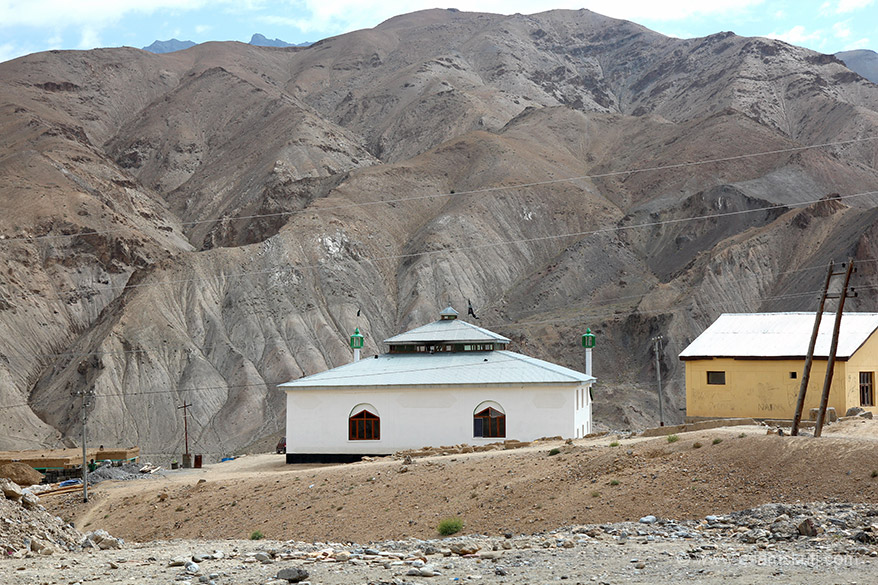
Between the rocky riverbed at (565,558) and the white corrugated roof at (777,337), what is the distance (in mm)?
19668

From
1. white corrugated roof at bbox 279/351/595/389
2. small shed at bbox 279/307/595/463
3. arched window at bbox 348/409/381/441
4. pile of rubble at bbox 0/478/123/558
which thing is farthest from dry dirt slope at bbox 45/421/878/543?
arched window at bbox 348/409/381/441

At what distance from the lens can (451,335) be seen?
5159cm

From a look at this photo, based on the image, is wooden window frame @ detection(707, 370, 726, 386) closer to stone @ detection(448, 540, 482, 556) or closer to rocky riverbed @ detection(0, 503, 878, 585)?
rocky riverbed @ detection(0, 503, 878, 585)

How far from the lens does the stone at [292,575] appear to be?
61.2ft

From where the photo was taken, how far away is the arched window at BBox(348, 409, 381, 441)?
46.8 m

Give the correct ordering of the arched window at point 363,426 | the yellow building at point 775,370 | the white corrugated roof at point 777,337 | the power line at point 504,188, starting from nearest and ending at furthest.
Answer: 1. the yellow building at point 775,370
2. the white corrugated roof at point 777,337
3. the arched window at point 363,426
4. the power line at point 504,188

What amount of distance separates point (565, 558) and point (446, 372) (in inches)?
1084

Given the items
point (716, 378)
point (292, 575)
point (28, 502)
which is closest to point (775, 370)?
point (716, 378)

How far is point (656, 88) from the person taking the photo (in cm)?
18625

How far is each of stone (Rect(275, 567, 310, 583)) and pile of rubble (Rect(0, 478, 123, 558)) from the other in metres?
6.32

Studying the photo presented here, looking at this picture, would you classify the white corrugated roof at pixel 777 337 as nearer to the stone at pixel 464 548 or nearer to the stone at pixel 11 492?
the stone at pixel 464 548

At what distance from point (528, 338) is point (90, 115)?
350ft

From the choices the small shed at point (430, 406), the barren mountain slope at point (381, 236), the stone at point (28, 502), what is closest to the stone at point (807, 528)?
the stone at point (28, 502)

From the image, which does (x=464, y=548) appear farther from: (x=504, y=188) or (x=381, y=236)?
(x=504, y=188)
